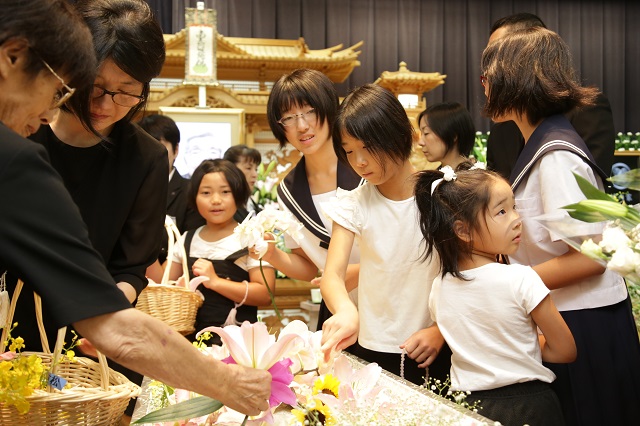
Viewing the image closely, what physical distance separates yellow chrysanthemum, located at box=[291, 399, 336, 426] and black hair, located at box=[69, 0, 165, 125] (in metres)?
0.76

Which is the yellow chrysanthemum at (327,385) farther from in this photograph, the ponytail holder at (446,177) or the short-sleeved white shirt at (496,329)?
the ponytail holder at (446,177)

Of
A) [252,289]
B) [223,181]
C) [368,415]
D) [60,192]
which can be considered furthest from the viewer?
[223,181]

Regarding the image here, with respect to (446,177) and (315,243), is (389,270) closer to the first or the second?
(446,177)

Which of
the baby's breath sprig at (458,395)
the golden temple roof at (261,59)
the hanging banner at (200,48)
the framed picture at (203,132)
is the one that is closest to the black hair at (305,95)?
the baby's breath sprig at (458,395)

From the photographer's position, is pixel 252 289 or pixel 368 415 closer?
pixel 368 415

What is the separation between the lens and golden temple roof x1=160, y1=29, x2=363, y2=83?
22.8 ft

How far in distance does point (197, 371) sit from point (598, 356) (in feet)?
3.31

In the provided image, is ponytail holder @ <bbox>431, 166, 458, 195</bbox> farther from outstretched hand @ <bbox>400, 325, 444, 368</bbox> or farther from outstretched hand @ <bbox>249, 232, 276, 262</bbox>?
outstretched hand @ <bbox>249, 232, 276, 262</bbox>

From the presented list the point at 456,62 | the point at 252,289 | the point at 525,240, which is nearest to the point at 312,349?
the point at 525,240

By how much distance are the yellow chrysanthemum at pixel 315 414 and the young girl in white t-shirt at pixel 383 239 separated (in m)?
0.59

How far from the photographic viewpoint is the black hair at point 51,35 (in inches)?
33.2

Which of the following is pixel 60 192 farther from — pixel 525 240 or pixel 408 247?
pixel 525 240

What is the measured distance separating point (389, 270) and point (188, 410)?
0.81 metres

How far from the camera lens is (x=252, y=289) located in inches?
104
